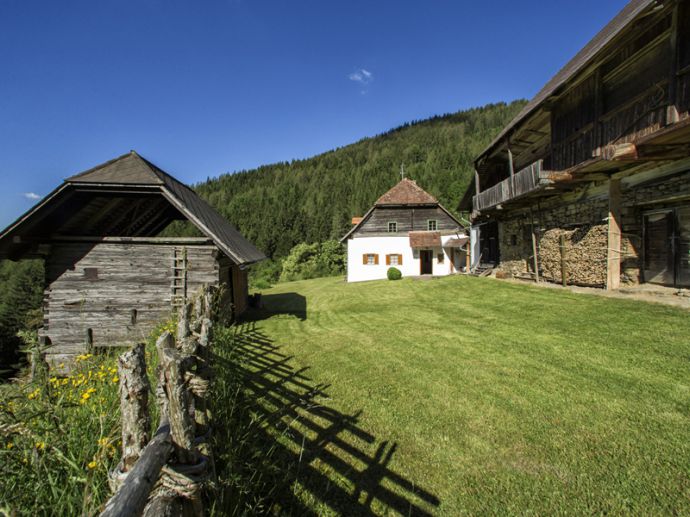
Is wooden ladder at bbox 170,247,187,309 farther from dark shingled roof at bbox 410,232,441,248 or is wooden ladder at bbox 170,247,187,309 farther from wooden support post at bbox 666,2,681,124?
dark shingled roof at bbox 410,232,441,248

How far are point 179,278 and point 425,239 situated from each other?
18.8 metres

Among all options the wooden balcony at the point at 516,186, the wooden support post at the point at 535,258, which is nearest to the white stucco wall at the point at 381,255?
the wooden balcony at the point at 516,186

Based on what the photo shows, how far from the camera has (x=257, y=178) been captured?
393ft

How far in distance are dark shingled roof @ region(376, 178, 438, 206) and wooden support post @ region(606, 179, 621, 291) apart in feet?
48.5

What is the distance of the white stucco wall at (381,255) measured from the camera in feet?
82.7

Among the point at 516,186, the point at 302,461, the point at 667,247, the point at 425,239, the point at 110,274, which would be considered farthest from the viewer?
the point at 425,239

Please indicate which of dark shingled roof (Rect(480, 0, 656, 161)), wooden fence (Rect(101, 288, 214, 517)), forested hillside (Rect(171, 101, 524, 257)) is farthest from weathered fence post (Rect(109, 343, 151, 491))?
forested hillside (Rect(171, 101, 524, 257))

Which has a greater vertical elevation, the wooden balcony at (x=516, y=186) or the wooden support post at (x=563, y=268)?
the wooden balcony at (x=516, y=186)

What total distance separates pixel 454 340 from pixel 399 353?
163cm

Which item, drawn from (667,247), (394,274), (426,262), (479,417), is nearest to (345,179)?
(426,262)

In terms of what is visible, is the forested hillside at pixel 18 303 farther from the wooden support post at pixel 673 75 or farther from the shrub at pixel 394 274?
the wooden support post at pixel 673 75

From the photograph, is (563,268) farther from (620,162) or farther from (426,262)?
(426,262)

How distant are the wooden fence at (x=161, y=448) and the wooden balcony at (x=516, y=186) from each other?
1325cm

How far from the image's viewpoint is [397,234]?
25.4 m
